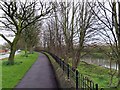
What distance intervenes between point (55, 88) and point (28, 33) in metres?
33.2

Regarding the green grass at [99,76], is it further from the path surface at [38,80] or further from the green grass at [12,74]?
the green grass at [12,74]

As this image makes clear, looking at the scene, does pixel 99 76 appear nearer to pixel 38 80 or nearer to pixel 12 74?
pixel 12 74

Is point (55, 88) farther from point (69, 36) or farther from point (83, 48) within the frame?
point (69, 36)

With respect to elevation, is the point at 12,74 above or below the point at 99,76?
above

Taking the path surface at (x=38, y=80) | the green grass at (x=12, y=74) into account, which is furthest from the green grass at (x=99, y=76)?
the green grass at (x=12, y=74)

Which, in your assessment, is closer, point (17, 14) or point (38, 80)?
point (38, 80)

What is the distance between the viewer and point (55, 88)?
1094 cm

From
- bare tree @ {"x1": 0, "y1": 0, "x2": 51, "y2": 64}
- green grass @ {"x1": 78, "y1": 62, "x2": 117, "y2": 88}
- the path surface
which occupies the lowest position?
green grass @ {"x1": 78, "y1": 62, "x2": 117, "y2": 88}

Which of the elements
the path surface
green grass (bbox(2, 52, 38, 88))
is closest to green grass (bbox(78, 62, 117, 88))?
the path surface

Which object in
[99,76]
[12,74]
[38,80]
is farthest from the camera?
[99,76]

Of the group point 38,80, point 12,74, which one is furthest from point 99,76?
point 38,80

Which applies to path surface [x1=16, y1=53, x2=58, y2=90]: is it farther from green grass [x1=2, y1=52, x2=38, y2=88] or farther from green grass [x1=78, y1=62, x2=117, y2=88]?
green grass [x1=78, y1=62, x2=117, y2=88]

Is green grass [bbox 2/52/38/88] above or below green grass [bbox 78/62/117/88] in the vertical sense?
above

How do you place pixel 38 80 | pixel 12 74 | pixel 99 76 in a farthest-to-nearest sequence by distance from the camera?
pixel 99 76 → pixel 12 74 → pixel 38 80
